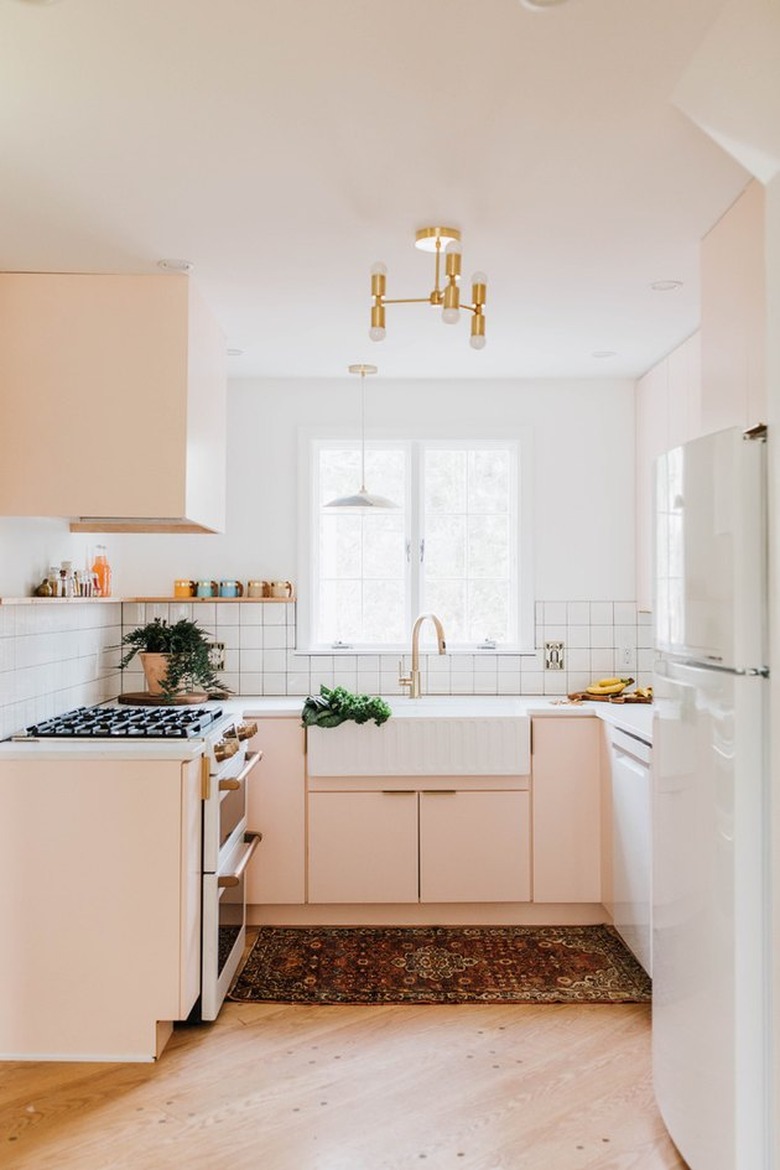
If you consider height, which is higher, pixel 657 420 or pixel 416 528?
pixel 657 420

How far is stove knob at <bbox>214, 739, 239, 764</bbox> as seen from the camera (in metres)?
3.03

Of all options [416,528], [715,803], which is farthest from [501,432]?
[715,803]

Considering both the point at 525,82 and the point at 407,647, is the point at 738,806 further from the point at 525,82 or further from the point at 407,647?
the point at 407,647

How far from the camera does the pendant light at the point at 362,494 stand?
3994 millimetres

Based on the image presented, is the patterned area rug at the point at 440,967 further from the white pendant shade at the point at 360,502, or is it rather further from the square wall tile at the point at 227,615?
the white pendant shade at the point at 360,502

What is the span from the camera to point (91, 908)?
9.12 ft

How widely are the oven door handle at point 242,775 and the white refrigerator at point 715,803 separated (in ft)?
4.82

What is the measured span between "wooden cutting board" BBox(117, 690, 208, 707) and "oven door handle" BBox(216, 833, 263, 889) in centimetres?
65

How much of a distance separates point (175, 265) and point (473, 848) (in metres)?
2.55

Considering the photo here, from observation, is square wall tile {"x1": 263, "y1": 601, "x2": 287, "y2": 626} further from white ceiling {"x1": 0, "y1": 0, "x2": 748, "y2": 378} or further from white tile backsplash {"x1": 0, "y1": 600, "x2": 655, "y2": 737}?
A: white ceiling {"x1": 0, "y1": 0, "x2": 748, "y2": 378}

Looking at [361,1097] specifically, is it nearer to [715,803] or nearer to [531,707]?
[715,803]

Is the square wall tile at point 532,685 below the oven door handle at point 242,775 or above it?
above

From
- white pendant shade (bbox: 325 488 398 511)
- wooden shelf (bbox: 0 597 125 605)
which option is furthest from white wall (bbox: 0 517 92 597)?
white pendant shade (bbox: 325 488 398 511)

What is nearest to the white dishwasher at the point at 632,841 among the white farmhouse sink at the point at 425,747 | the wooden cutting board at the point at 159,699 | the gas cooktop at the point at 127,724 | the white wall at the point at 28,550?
the white farmhouse sink at the point at 425,747
